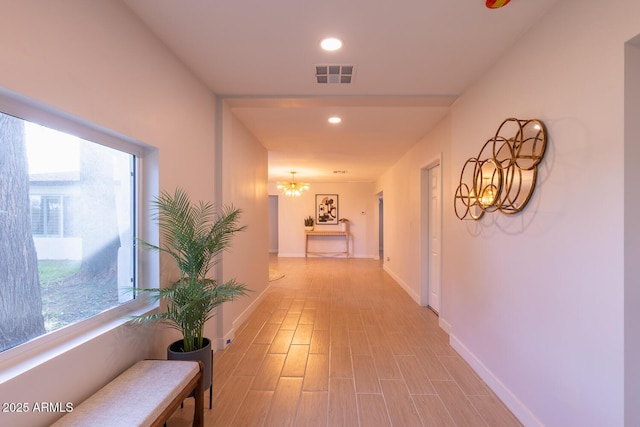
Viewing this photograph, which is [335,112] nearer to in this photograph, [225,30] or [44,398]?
[225,30]

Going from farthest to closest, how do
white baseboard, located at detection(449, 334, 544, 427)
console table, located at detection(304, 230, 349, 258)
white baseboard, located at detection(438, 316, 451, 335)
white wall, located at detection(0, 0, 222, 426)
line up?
console table, located at detection(304, 230, 349, 258) → white baseboard, located at detection(438, 316, 451, 335) → white baseboard, located at detection(449, 334, 544, 427) → white wall, located at detection(0, 0, 222, 426)

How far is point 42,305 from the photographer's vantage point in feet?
4.66

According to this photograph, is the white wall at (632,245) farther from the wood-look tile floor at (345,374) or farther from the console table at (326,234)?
the console table at (326,234)

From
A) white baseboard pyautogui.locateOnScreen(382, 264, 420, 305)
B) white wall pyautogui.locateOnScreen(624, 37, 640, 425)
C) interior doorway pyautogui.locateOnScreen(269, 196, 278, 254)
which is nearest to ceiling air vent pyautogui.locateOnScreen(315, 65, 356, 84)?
white wall pyautogui.locateOnScreen(624, 37, 640, 425)

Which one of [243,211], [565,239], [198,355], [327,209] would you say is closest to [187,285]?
[198,355]

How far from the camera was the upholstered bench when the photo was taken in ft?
4.31

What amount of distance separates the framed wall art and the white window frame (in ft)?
25.8

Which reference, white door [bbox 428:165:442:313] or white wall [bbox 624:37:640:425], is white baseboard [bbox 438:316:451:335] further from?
white wall [bbox 624:37:640:425]

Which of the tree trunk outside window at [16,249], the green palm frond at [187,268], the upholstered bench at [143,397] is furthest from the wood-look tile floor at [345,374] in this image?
the tree trunk outside window at [16,249]

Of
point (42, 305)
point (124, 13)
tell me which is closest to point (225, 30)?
point (124, 13)

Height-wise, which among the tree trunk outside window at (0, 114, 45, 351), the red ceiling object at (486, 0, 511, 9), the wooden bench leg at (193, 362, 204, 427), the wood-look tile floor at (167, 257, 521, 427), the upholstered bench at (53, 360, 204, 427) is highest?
the red ceiling object at (486, 0, 511, 9)

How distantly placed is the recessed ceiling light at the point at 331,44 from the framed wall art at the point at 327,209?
25.3ft

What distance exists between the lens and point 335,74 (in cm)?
258

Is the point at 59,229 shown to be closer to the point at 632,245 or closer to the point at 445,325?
the point at 632,245
